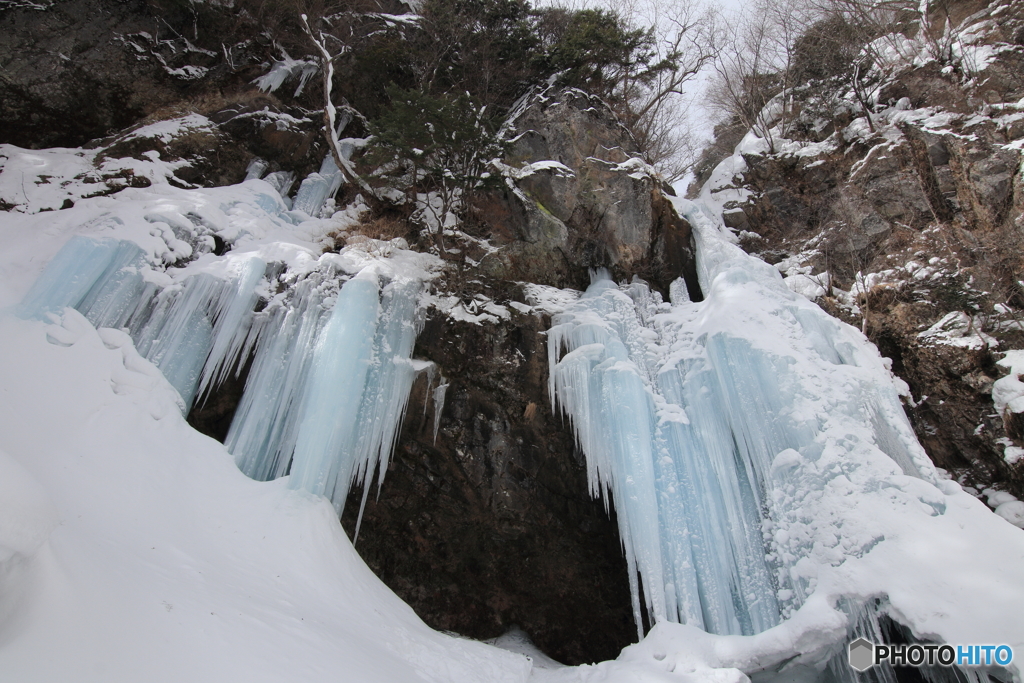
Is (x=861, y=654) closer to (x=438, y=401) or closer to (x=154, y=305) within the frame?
(x=438, y=401)

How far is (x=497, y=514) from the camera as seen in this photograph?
21.4ft

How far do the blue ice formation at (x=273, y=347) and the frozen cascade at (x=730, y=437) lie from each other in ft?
8.03

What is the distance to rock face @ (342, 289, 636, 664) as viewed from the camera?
21.0 feet

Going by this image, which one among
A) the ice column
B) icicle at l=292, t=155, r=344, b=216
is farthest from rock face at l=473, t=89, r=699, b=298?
icicle at l=292, t=155, r=344, b=216

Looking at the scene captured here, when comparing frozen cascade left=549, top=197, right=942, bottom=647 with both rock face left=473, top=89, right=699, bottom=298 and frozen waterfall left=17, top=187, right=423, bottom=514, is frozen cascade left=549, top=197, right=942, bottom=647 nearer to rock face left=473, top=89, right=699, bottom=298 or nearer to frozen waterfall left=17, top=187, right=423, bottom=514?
rock face left=473, top=89, right=699, bottom=298

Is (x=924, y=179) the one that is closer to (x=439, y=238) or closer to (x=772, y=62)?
(x=772, y=62)

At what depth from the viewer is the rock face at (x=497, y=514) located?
6.39 m

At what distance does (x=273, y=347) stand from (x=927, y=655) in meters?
6.71

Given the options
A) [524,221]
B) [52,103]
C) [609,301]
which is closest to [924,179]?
[609,301]

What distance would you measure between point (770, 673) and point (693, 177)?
16.1m

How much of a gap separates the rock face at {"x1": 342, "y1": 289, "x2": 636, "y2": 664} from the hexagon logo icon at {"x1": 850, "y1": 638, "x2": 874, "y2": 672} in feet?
10.9

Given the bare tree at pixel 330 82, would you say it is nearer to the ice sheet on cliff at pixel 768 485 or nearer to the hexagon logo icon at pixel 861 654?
the ice sheet on cliff at pixel 768 485

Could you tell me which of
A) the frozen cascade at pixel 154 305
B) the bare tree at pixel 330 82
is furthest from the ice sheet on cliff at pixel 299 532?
the bare tree at pixel 330 82

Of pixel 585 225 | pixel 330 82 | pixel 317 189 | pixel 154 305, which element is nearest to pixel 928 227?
pixel 585 225
